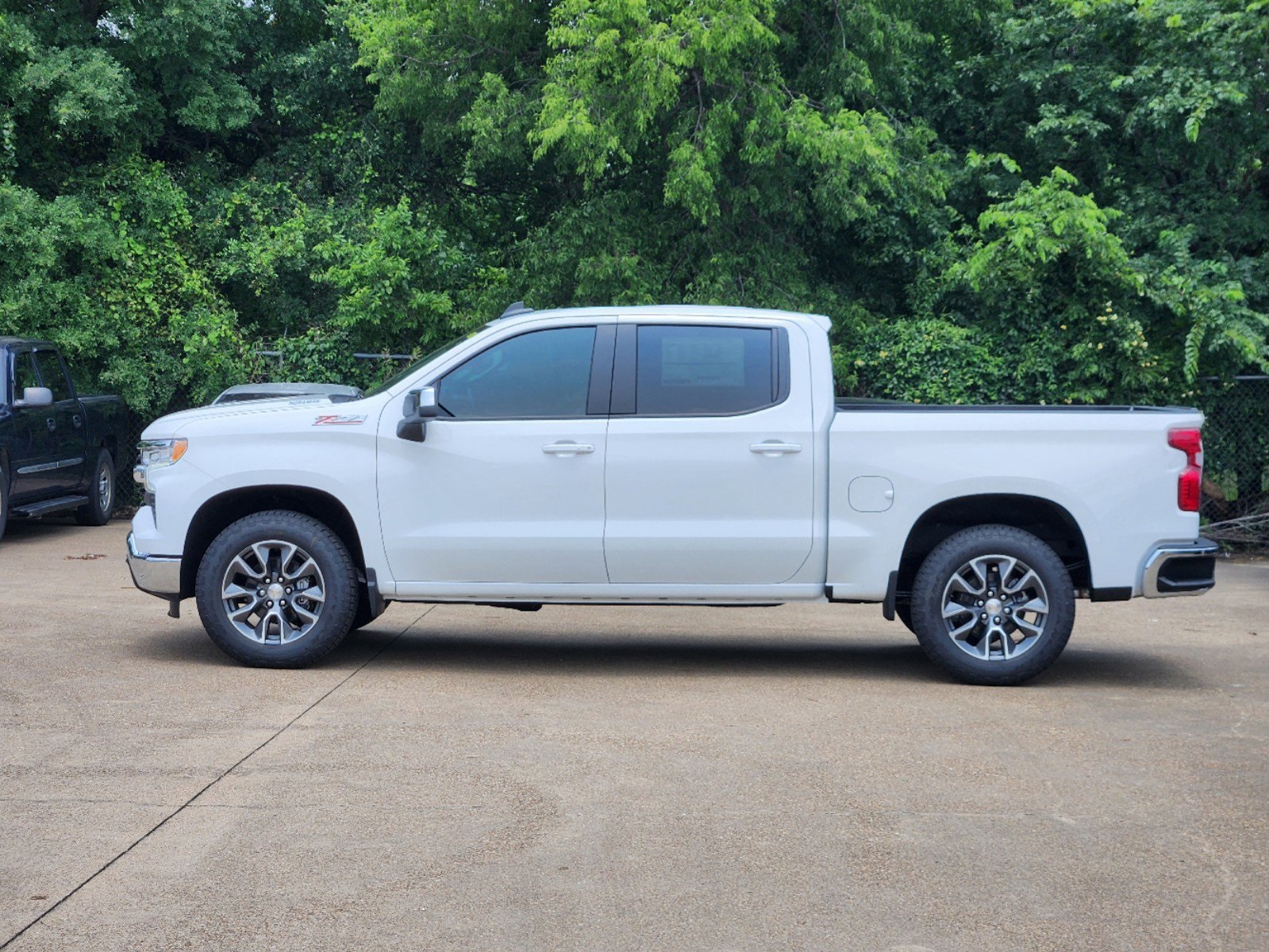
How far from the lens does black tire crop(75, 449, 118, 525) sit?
17094mm

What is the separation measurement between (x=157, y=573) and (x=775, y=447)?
11.4ft

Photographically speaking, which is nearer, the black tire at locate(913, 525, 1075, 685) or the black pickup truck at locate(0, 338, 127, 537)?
the black tire at locate(913, 525, 1075, 685)

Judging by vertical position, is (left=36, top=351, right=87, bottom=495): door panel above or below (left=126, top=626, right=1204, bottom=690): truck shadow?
above

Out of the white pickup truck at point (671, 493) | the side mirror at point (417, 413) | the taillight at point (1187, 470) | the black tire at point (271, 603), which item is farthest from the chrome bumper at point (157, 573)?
the taillight at point (1187, 470)

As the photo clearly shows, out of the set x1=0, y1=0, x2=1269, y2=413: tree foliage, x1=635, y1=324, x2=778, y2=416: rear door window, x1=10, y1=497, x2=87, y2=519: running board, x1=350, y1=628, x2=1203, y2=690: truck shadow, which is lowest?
x1=350, y1=628, x2=1203, y2=690: truck shadow

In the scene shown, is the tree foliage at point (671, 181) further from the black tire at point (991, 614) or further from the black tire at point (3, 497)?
the black tire at point (991, 614)

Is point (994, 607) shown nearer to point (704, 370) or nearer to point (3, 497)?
point (704, 370)

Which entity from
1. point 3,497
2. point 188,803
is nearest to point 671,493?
point 188,803

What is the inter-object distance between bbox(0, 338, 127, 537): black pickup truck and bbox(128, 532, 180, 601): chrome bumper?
678 cm

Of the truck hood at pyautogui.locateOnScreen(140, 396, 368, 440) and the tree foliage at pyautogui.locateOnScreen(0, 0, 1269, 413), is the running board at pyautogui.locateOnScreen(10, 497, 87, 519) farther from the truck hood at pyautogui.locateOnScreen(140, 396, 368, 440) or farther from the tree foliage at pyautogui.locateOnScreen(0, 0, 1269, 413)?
the truck hood at pyautogui.locateOnScreen(140, 396, 368, 440)

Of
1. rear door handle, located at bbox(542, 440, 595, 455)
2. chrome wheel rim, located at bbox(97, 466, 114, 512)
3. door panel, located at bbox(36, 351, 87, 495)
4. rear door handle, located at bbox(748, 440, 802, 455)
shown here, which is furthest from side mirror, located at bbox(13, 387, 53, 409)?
rear door handle, located at bbox(748, 440, 802, 455)

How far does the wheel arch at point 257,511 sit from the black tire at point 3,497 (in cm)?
672

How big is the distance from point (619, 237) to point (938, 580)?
1011cm

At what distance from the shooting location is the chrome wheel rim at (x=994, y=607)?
836 centimetres
